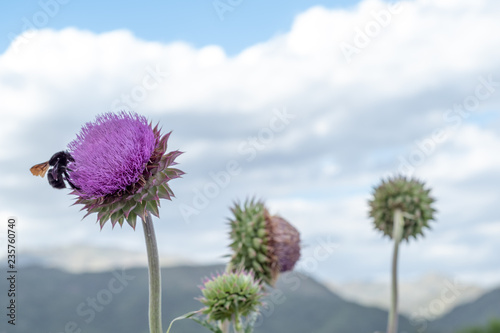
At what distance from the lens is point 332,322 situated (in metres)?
187

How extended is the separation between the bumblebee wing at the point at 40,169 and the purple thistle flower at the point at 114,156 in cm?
68

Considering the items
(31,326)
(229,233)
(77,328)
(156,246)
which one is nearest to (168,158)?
(156,246)

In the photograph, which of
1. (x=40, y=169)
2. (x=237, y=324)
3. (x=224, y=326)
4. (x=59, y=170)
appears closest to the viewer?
(x=59, y=170)

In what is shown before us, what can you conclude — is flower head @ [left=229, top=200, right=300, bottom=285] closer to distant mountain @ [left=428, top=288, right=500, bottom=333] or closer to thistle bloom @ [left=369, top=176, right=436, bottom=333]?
thistle bloom @ [left=369, top=176, right=436, bottom=333]

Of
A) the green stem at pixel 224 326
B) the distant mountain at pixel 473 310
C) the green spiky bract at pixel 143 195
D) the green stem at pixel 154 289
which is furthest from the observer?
the distant mountain at pixel 473 310

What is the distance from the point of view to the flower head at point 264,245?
29.3ft

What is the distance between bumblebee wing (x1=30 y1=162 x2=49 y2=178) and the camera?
22.9 ft

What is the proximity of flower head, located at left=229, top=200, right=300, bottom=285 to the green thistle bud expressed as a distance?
145 centimetres

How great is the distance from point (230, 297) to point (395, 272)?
299cm

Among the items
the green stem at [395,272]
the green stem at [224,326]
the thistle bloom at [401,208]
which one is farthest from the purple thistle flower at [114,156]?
the thistle bloom at [401,208]

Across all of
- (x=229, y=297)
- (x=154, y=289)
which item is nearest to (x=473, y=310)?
(x=229, y=297)

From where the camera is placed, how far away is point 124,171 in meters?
6.25

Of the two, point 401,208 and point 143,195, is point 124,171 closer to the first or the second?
point 143,195

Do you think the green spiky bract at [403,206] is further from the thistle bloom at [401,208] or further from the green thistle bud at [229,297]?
the green thistle bud at [229,297]
